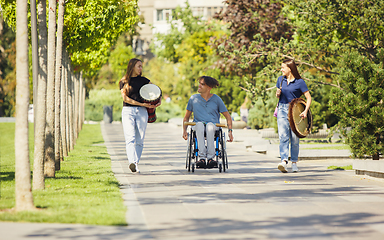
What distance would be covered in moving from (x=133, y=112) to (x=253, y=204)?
161 inches

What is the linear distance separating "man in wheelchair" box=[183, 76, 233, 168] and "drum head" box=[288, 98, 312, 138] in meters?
1.17

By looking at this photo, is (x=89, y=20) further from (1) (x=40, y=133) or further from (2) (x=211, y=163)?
(1) (x=40, y=133)

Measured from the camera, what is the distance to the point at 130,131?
→ 33.3 ft

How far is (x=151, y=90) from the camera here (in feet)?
33.6

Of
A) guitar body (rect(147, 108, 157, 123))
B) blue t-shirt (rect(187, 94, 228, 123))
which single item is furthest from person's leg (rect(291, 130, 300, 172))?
guitar body (rect(147, 108, 157, 123))

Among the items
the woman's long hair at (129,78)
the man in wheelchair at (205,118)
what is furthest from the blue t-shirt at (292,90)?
the woman's long hair at (129,78)

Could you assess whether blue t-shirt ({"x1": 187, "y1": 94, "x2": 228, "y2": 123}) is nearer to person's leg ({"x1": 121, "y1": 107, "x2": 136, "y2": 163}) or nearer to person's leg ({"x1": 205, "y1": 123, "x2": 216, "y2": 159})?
person's leg ({"x1": 205, "y1": 123, "x2": 216, "y2": 159})

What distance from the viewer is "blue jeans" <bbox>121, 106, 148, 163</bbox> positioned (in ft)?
33.3

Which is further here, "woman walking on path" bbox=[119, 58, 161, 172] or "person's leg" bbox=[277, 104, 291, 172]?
"person's leg" bbox=[277, 104, 291, 172]

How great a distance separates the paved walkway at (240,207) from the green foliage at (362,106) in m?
0.68

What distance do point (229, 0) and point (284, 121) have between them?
15.3m

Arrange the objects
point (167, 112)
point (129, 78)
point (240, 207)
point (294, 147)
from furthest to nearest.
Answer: point (167, 112)
point (294, 147)
point (129, 78)
point (240, 207)

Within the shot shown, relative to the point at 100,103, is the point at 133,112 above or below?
below

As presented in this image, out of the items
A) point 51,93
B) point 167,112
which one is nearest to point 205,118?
point 51,93
